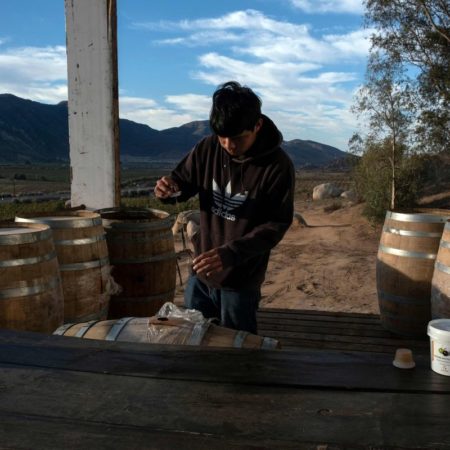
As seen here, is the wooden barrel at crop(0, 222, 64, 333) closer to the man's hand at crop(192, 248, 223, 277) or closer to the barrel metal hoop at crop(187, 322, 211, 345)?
the man's hand at crop(192, 248, 223, 277)

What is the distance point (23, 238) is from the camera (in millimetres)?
2844

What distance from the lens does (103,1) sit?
4277 mm

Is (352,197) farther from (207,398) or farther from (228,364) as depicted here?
(207,398)

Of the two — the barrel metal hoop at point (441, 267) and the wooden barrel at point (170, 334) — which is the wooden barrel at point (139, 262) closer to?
Answer: the wooden barrel at point (170, 334)

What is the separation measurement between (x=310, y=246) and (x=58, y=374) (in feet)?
38.5

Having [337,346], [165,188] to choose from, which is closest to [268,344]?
[165,188]

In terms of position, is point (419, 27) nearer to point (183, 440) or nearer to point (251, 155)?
point (251, 155)

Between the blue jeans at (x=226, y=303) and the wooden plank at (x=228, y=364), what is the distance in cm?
85

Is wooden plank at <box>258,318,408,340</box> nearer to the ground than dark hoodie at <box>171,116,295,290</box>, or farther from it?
Result: nearer to the ground

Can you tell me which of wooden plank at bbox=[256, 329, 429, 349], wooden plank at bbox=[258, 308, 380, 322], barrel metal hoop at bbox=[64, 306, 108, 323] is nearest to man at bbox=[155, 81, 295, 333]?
barrel metal hoop at bbox=[64, 306, 108, 323]

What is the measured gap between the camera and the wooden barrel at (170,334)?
219cm

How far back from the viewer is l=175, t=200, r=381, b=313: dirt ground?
8.13m

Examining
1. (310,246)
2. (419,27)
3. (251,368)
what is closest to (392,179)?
(310,246)

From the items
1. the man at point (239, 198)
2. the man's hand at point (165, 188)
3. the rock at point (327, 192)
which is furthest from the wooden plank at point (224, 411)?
the rock at point (327, 192)
